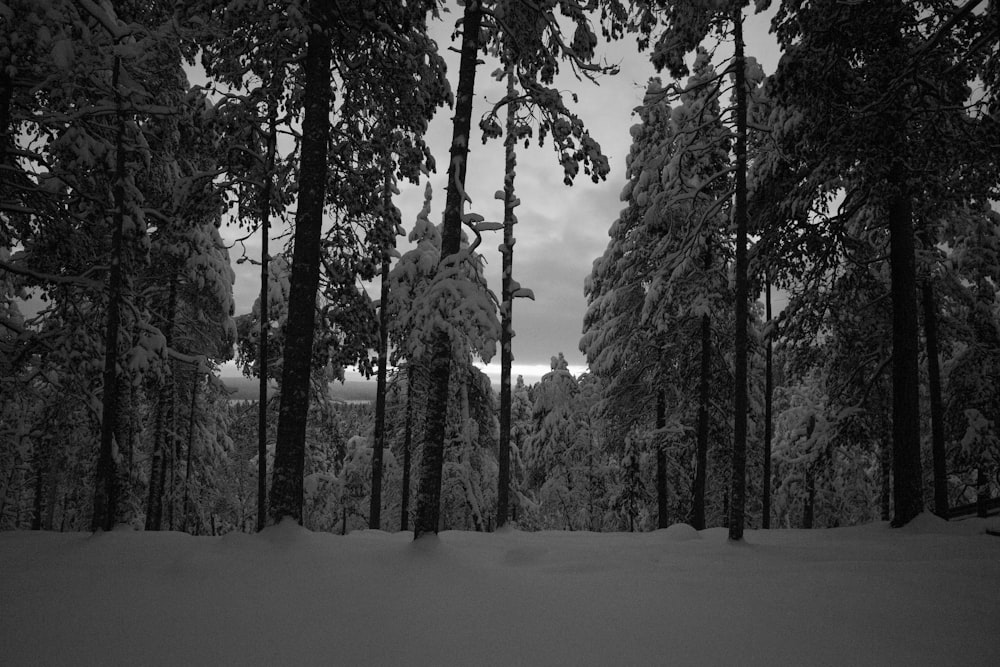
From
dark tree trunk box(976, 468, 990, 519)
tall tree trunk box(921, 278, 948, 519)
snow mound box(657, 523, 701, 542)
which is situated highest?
tall tree trunk box(921, 278, 948, 519)

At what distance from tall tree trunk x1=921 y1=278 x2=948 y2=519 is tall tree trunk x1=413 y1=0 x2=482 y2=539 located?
12820mm

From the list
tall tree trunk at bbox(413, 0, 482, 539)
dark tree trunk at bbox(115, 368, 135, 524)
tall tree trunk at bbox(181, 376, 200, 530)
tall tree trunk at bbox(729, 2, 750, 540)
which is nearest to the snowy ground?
tall tree trunk at bbox(413, 0, 482, 539)

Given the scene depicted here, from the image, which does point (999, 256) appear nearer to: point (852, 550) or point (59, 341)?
point (852, 550)

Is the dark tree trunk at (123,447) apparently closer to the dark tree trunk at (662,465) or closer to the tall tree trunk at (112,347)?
the tall tree trunk at (112,347)

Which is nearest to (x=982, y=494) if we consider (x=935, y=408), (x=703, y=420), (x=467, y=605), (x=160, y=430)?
(x=935, y=408)

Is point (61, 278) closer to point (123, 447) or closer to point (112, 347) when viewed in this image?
point (112, 347)

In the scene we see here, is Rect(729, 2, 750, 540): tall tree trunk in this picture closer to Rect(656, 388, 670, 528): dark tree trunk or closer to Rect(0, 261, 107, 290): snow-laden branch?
Rect(656, 388, 670, 528): dark tree trunk

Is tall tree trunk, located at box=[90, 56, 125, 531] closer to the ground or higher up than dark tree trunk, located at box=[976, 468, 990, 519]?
higher up

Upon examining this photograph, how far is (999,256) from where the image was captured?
15359 millimetres

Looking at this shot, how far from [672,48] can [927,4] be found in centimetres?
417

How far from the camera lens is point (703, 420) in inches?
551

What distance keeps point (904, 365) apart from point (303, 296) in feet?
38.0

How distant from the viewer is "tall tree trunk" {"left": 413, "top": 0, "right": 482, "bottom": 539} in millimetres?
7445

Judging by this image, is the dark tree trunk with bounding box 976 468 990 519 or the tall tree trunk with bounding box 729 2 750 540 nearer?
the tall tree trunk with bounding box 729 2 750 540
